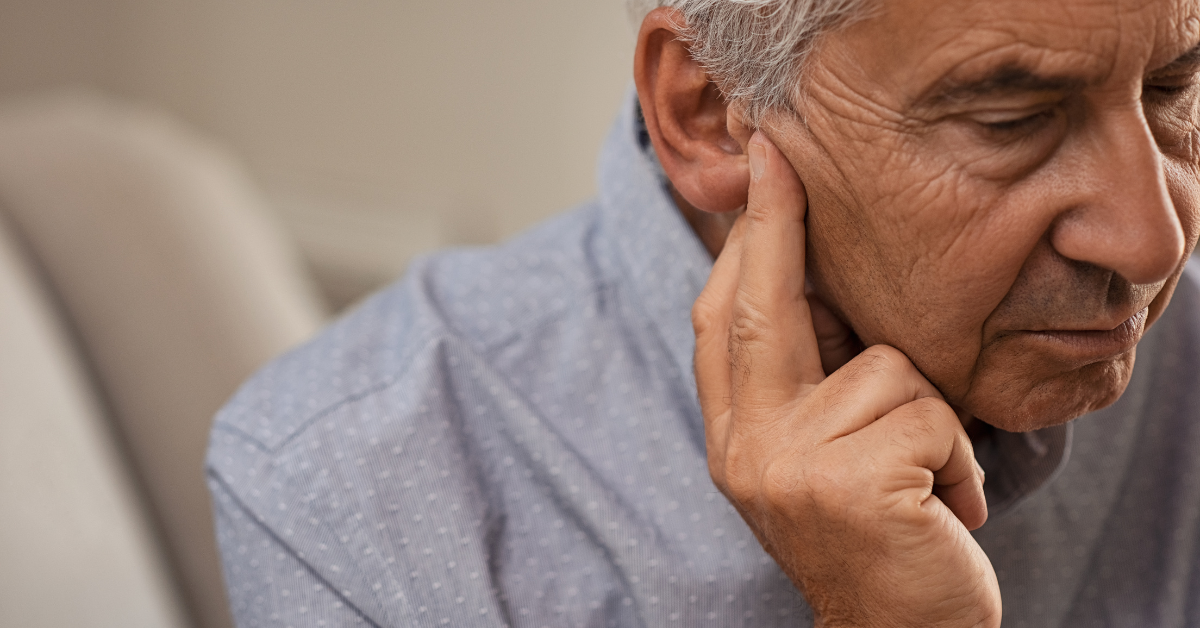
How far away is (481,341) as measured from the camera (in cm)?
111

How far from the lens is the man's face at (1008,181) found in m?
0.71

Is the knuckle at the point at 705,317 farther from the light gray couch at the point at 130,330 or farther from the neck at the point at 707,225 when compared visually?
the light gray couch at the point at 130,330

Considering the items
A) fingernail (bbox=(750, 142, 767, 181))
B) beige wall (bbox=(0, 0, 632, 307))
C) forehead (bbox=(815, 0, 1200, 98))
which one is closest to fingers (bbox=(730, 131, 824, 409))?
fingernail (bbox=(750, 142, 767, 181))

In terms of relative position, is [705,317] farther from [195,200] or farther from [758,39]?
[195,200]

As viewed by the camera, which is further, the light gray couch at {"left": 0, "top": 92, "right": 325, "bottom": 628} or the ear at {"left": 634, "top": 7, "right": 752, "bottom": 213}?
the light gray couch at {"left": 0, "top": 92, "right": 325, "bottom": 628}

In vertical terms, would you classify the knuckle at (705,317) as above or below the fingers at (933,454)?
above

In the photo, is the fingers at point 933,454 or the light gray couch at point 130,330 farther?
the light gray couch at point 130,330

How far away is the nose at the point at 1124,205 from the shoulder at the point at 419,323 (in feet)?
1.86

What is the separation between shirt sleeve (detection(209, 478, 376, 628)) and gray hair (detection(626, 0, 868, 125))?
2.13 feet

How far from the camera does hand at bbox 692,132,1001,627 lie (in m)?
0.78

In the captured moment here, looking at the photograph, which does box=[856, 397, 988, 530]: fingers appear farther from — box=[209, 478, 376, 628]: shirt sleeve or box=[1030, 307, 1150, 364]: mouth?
box=[209, 478, 376, 628]: shirt sleeve

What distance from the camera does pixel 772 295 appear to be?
86 centimetres

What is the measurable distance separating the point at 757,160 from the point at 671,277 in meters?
0.24

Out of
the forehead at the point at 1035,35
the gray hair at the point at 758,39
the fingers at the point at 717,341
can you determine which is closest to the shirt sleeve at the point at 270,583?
the fingers at the point at 717,341
